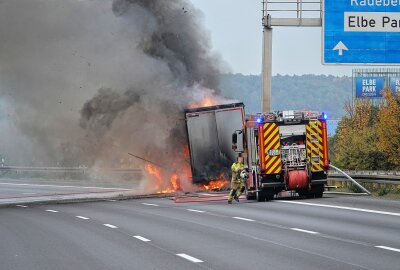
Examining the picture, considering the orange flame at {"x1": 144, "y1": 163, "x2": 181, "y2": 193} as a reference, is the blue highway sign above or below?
above

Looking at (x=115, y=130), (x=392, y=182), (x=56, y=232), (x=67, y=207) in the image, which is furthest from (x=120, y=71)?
(x=56, y=232)

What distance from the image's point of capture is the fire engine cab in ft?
81.8

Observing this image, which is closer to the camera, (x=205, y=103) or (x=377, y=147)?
(x=205, y=103)

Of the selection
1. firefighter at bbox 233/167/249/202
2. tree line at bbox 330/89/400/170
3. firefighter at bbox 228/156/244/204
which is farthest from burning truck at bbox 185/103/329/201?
tree line at bbox 330/89/400/170

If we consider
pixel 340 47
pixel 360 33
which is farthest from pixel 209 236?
pixel 360 33

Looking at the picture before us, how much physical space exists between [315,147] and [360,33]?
5461 millimetres

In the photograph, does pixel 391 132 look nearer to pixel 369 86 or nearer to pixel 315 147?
pixel 315 147

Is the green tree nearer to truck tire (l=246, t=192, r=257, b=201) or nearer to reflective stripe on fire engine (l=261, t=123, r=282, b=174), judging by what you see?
truck tire (l=246, t=192, r=257, b=201)

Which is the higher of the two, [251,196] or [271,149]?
[271,149]

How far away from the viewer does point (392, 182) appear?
87.8ft

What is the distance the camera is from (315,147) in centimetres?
2528

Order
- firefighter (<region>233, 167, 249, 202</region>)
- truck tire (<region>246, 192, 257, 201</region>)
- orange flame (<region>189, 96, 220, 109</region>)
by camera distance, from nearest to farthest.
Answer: firefighter (<region>233, 167, 249, 202</region>) → truck tire (<region>246, 192, 257, 201</region>) → orange flame (<region>189, 96, 220, 109</region>)

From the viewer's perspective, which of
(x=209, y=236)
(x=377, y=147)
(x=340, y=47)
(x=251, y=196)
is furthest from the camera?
(x=377, y=147)

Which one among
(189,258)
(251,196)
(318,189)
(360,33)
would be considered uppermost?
(360,33)
